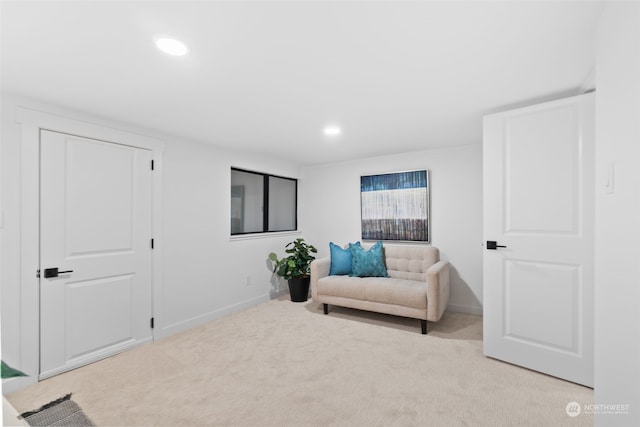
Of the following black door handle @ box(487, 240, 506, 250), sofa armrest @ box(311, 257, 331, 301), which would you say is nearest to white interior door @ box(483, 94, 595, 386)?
black door handle @ box(487, 240, 506, 250)

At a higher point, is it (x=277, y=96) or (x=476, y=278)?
(x=277, y=96)

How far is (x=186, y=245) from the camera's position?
353cm

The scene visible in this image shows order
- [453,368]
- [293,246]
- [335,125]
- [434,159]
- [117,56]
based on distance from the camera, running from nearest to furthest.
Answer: [117,56]
[453,368]
[335,125]
[434,159]
[293,246]

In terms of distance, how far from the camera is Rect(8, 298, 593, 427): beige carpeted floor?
6.53ft

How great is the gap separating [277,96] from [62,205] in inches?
79.0

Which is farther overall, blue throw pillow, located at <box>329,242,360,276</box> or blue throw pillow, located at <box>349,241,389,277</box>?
blue throw pillow, located at <box>329,242,360,276</box>

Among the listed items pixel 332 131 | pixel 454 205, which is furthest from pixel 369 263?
pixel 332 131

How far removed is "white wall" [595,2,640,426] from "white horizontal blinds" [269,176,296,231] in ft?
13.2

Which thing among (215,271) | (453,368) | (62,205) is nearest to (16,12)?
(62,205)

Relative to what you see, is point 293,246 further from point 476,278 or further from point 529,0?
point 529,0

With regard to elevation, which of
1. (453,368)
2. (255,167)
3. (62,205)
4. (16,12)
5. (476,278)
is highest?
(16,12)

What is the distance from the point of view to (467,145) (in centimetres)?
397

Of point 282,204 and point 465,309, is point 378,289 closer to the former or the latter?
point 465,309

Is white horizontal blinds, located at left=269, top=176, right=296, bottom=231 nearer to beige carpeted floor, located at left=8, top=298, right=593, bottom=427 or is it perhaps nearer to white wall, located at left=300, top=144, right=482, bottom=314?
white wall, located at left=300, top=144, right=482, bottom=314
